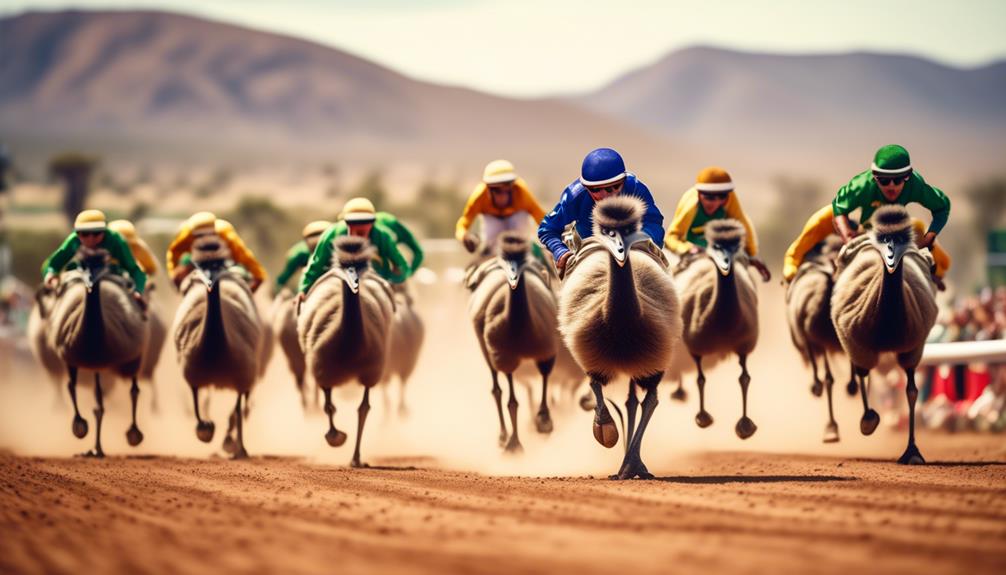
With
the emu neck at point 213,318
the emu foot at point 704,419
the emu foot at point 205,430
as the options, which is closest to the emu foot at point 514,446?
the emu foot at point 704,419

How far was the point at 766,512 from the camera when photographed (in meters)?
10.1

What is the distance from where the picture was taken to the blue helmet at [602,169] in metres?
13.2

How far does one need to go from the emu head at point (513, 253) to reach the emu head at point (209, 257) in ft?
10.6

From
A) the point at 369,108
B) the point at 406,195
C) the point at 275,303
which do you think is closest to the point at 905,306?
the point at 275,303

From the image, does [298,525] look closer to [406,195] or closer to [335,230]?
[335,230]

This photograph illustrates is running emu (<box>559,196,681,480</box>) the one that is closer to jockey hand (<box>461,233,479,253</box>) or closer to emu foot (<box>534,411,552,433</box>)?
emu foot (<box>534,411,552,433</box>)

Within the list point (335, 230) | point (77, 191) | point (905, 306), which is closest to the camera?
point (905, 306)

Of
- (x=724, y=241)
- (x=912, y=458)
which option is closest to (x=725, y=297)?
(x=724, y=241)

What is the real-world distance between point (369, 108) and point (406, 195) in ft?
171

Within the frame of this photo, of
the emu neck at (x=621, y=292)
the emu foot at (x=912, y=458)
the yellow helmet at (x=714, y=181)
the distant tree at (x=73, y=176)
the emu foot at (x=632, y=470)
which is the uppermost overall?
the distant tree at (x=73, y=176)

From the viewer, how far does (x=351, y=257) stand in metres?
15.7

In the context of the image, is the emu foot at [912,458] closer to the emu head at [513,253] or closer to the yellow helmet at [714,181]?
the yellow helmet at [714,181]

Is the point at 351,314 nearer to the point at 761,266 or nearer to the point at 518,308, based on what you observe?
the point at 518,308

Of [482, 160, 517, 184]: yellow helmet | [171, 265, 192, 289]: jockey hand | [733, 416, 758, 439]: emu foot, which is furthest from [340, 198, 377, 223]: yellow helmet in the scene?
[733, 416, 758, 439]: emu foot
